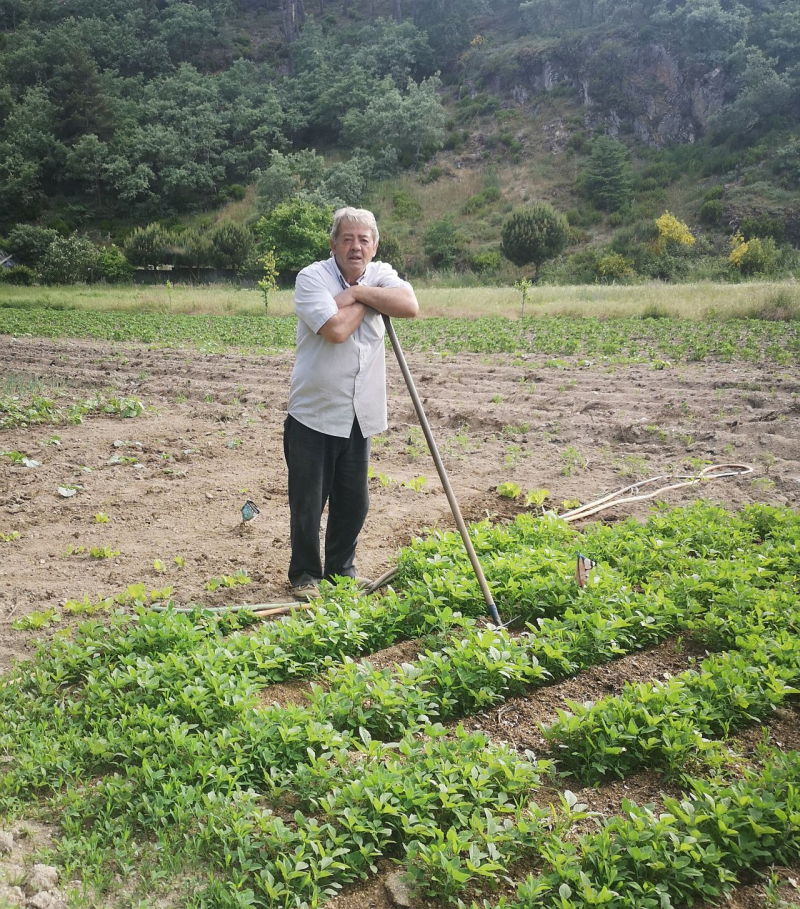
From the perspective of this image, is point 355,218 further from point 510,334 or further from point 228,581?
point 510,334

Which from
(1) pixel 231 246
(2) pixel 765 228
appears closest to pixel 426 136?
(1) pixel 231 246

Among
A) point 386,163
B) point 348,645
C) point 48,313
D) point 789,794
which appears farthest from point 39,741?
point 386,163

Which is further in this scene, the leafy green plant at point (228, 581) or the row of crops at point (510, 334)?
the row of crops at point (510, 334)

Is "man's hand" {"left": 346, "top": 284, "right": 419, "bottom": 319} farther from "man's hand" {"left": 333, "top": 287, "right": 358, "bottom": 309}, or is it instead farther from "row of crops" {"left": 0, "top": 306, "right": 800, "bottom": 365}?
"row of crops" {"left": 0, "top": 306, "right": 800, "bottom": 365}

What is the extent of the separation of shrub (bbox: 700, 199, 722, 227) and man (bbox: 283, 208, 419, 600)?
45256 millimetres

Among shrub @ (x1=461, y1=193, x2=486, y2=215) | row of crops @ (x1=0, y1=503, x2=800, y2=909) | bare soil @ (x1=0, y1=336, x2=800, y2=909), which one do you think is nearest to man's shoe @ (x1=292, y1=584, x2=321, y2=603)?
bare soil @ (x1=0, y1=336, x2=800, y2=909)

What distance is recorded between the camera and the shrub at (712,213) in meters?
44.3

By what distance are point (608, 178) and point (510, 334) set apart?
122ft

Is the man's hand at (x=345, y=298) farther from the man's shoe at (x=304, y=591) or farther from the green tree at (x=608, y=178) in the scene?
the green tree at (x=608, y=178)

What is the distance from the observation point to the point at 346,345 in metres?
4.45

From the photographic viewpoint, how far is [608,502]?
6422 millimetres

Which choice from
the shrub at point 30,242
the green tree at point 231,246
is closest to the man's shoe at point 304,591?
the green tree at point 231,246

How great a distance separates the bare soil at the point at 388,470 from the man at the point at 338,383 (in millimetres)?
619

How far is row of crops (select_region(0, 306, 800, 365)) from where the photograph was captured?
Answer: 45.5 ft
